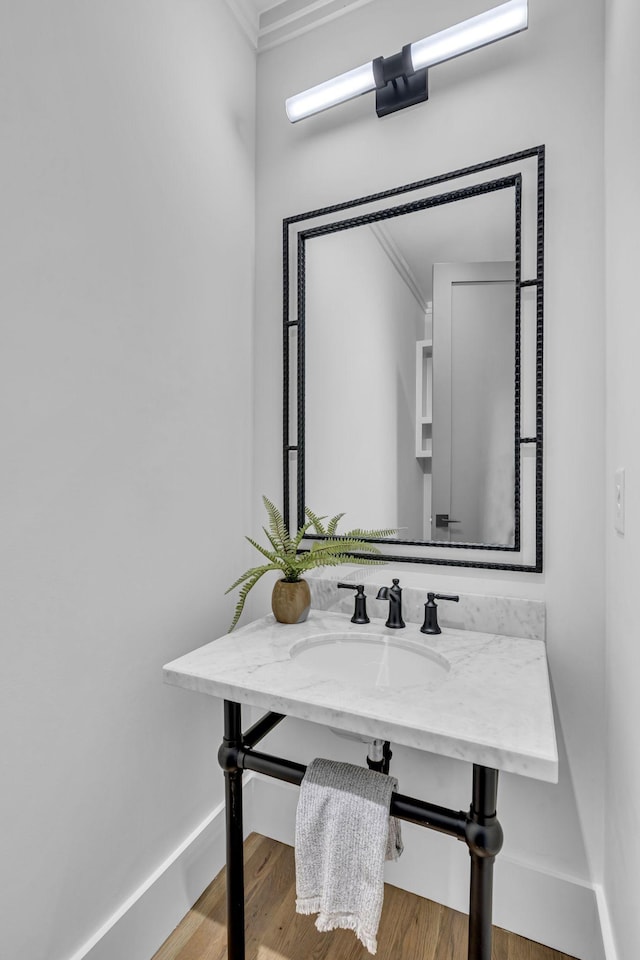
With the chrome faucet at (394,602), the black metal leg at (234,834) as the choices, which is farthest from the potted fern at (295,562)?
the black metal leg at (234,834)

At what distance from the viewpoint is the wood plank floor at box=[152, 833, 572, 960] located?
1.21 m

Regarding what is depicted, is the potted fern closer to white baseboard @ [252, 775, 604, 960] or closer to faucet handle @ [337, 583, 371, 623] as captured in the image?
faucet handle @ [337, 583, 371, 623]

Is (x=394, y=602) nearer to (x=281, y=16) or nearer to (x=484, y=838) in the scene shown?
(x=484, y=838)

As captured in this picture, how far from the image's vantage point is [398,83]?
1.32 meters

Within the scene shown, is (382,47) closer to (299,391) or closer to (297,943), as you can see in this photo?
(299,391)

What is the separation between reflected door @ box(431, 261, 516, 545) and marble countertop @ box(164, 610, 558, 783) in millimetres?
307

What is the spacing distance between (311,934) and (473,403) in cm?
140

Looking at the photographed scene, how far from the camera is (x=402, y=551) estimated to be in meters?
1.41

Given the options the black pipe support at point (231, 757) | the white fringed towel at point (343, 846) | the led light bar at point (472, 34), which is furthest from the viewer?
the led light bar at point (472, 34)

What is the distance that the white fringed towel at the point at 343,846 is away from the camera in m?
0.88

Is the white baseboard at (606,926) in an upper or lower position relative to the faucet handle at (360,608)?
lower

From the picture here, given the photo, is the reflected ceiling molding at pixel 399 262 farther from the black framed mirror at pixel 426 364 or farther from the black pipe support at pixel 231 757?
the black pipe support at pixel 231 757

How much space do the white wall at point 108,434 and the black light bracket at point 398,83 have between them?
0.45 m

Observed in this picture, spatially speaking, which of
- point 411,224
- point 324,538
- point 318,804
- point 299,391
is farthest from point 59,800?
point 411,224
